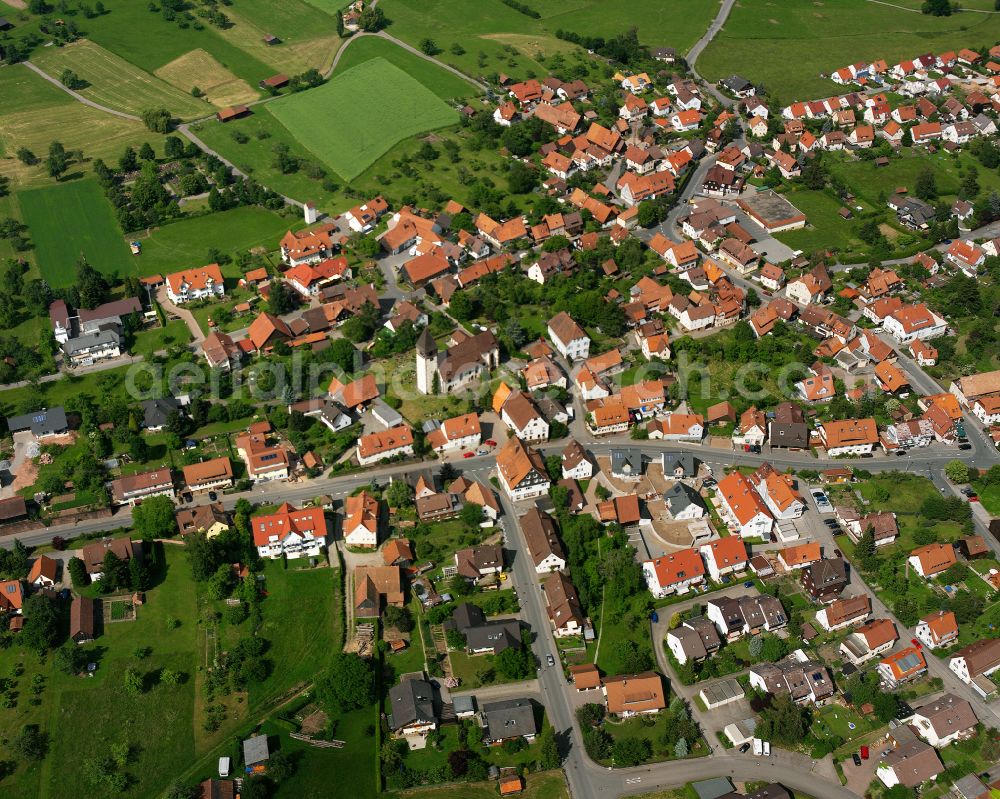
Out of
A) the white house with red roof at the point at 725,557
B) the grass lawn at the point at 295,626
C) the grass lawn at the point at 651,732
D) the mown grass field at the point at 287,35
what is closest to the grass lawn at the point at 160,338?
the grass lawn at the point at 295,626

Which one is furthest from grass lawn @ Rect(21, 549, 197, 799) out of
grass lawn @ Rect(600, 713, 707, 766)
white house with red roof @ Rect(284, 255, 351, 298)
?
white house with red roof @ Rect(284, 255, 351, 298)

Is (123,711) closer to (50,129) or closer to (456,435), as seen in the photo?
(456,435)

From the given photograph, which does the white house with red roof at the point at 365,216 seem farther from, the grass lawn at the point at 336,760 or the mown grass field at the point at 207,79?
the grass lawn at the point at 336,760

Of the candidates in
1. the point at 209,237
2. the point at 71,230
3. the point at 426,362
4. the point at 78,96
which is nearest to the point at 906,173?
the point at 426,362

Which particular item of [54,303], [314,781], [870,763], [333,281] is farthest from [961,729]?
[54,303]

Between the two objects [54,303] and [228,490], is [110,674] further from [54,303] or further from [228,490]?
[54,303]

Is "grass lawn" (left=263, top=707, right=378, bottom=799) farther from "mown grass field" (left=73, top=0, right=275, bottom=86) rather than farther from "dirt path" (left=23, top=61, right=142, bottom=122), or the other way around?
"mown grass field" (left=73, top=0, right=275, bottom=86)

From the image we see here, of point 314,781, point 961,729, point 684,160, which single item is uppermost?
point 684,160

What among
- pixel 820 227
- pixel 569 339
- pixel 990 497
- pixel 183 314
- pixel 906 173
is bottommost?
pixel 183 314
